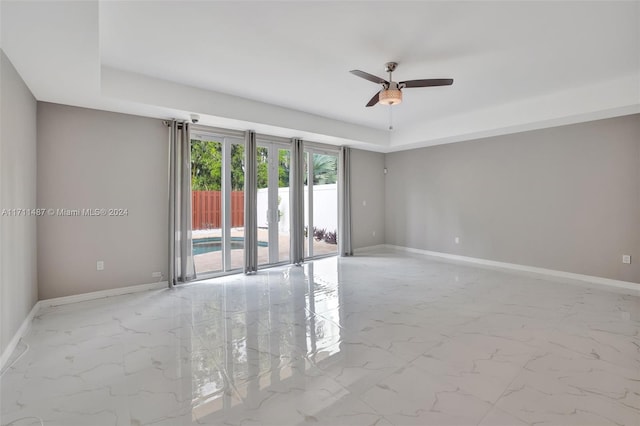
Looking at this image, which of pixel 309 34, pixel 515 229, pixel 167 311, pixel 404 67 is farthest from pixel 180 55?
pixel 515 229

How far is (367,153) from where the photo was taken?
25.3 ft

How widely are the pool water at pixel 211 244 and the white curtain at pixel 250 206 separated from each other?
157 mm

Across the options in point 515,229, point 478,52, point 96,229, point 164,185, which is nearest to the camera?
point 478,52

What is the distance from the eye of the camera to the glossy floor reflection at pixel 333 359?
197cm

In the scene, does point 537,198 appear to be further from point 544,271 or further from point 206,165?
point 206,165

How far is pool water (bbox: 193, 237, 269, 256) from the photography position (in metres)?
5.22

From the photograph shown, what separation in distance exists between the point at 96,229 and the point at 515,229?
691cm

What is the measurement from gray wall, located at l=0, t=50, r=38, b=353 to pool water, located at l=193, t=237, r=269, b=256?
6.69 feet

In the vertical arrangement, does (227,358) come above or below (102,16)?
below

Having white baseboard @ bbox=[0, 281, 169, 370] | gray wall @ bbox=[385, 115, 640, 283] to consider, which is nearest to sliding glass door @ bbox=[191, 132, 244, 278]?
white baseboard @ bbox=[0, 281, 169, 370]

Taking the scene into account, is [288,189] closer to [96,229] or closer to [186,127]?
[186,127]

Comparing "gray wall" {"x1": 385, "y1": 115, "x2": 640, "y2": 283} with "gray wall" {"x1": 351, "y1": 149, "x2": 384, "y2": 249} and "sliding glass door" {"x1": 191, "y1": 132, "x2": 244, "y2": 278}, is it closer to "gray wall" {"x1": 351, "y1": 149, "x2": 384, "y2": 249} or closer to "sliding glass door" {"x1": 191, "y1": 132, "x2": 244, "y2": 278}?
"gray wall" {"x1": 351, "y1": 149, "x2": 384, "y2": 249}

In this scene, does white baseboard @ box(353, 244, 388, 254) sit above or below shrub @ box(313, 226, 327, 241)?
below

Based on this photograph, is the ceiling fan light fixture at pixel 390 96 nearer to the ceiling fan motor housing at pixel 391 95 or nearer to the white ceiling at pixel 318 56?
the ceiling fan motor housing at pixel 391 95
